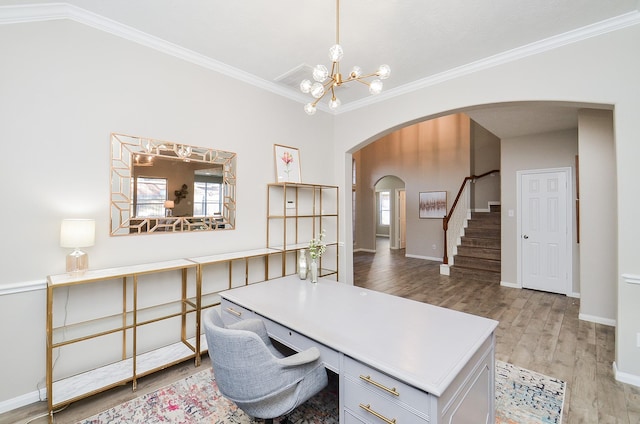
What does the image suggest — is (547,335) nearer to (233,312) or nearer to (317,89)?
(233,312)

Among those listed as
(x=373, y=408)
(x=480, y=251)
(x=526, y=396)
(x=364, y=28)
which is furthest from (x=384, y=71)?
(x=480, y=251)

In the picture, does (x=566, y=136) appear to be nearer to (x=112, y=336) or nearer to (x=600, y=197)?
(x=600, y=197)

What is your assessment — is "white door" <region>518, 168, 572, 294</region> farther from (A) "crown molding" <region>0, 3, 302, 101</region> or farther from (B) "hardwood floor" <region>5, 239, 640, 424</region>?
(A) "crown molding" <region>0, 3, 302, 101</region>

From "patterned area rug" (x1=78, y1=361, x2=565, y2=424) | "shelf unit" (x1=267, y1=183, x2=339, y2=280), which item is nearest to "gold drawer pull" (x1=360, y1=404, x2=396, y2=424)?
"patterned area rug" (x1=78, y1=361, x2=565, y2=424)

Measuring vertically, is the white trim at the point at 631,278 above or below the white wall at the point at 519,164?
below

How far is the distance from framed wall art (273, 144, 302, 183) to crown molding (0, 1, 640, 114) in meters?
0.74

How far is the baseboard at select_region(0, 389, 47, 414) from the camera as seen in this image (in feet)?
6.56

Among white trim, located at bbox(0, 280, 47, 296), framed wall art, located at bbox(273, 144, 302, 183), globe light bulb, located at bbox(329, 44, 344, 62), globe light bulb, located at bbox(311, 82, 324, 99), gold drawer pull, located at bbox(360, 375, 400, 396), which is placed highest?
globe light bulb, located at bbox(329, 44, 344, 62)

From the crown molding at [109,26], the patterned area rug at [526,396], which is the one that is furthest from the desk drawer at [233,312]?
the crown molding at [109,26]

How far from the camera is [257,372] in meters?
1.37

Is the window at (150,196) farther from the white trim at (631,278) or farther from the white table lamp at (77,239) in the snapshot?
the white trim at (631,278)

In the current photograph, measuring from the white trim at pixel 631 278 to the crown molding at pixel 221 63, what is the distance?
2.06 m

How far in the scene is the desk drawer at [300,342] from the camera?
1444 millimetres

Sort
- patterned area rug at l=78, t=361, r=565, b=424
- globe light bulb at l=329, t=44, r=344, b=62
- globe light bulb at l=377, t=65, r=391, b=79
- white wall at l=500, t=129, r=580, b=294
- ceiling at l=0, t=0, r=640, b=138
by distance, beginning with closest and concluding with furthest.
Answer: globe light bulb at l=329, t=44, r=344, b=62
globe light bulb at l=377, t=65, r=391, b=79
patterned area rug at l=78, t=361, r=565, b=424
ceiling at l=0, t=0, r=640, b=138
white wall at l=500, t=129, r=580, b=294
